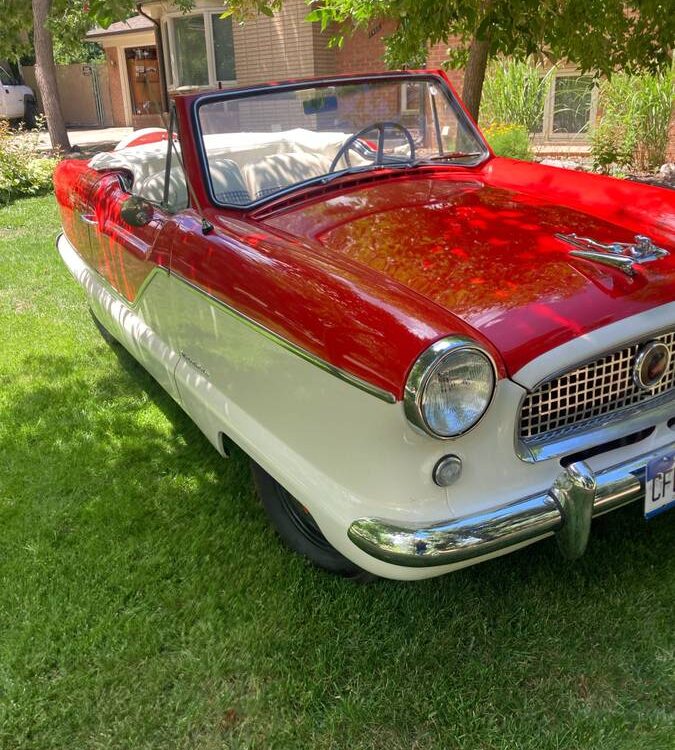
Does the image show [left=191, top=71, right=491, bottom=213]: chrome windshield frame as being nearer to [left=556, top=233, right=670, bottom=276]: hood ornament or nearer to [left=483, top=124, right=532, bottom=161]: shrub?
[left=556, top=233, right=670, bottom=276]: hood ornament

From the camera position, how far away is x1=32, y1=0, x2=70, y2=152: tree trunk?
11273mm

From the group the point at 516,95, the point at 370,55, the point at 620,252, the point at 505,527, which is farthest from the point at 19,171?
the point at 505,527

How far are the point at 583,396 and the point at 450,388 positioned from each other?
0.49 meters

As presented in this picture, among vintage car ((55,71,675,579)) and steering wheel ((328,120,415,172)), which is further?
steering wheel ((328,120,415,172))

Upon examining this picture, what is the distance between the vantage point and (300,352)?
1.97 metres

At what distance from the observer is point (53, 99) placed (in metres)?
11.9

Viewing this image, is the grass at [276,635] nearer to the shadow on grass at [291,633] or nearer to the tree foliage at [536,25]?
the shadow on grass at [291,633]

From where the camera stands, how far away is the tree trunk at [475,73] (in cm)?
511

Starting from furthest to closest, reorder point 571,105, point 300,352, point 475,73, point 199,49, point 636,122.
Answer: point 199,49
point 571,105
point 636,122
point 475,73
point 300,352

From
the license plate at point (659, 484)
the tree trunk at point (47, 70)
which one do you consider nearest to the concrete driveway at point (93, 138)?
the tree trunk at point (47, 70)

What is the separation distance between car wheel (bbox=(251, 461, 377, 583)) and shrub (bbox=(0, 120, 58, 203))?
8.34 m

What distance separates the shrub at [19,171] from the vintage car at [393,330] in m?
7.65

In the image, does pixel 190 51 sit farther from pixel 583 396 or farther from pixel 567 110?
pixel 583 396

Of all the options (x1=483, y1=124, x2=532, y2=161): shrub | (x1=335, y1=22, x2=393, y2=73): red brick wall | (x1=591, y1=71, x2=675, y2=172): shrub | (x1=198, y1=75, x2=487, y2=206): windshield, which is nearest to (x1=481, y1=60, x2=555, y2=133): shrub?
(x1=591, y1=71, x2=675, y2=172): shrub
